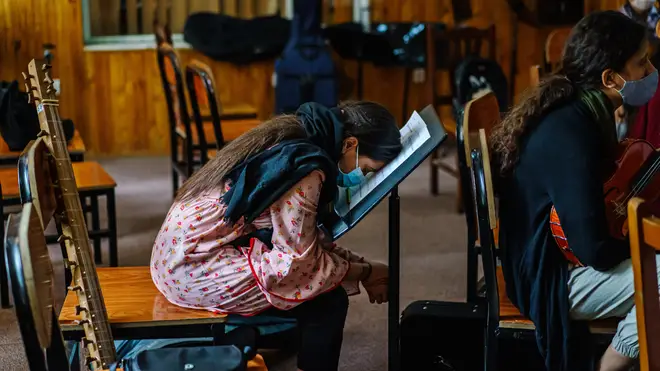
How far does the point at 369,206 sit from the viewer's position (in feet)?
6.46

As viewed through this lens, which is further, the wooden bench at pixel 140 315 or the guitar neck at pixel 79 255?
the wooden bench at pixel 140 315

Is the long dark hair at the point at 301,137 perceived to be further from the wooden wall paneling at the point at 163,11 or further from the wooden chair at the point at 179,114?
the wooden wall paneling at the point at 163,11

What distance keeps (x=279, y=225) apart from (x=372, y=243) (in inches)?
77.0

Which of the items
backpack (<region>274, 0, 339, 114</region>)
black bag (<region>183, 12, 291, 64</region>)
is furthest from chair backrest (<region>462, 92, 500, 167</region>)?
black bag (<region>183, 12, 291, 64</region>)

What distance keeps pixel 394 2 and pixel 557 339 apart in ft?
14.4

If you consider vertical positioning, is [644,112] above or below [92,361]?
above

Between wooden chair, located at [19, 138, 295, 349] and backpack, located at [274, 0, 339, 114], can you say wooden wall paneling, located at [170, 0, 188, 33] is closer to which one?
backpack, located at [274, 0, 339, 114]

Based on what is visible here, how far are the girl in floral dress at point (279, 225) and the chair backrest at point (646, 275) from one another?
73cm

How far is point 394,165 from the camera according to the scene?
2025mm

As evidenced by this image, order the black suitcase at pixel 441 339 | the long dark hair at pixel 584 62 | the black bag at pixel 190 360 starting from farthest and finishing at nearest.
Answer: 1. the black suitcase at pixel 441 339
2. the long dark hair at pixel 584 62
3. the black bag at pixel 190 360

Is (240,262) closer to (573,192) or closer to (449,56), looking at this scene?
(573,192)

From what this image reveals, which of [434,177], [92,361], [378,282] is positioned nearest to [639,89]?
[378,282]

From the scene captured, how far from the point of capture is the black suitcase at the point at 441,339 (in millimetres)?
2371

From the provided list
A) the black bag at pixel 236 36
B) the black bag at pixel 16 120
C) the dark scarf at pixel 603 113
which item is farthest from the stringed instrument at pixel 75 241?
the black bag at pixel 236 36
